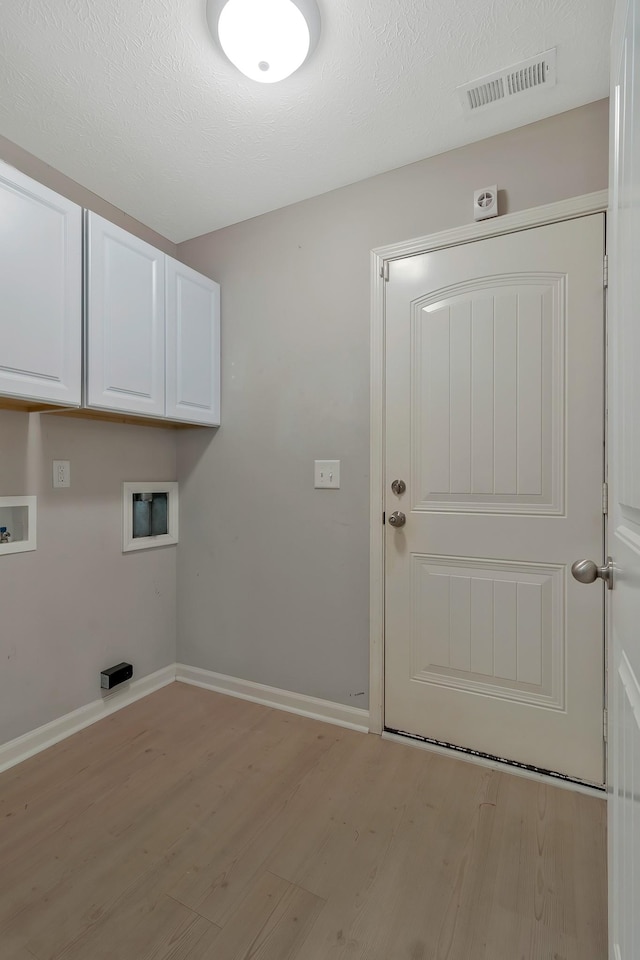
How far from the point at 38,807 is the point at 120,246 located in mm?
2103

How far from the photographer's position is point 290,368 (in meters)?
2.26

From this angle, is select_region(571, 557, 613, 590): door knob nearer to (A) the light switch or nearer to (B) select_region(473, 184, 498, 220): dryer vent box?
(A) the light switch

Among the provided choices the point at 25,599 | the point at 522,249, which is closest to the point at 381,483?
the point at 522,249

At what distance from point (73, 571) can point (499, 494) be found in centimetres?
185

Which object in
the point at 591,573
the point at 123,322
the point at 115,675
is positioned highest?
the point at 123,322

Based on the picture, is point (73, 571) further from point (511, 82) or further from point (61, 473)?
point (511, 82)

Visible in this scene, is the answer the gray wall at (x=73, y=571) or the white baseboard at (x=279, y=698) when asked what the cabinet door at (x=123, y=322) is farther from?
the white baseboard at (x=279, y=698)

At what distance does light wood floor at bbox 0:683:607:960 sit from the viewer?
117 centimetres

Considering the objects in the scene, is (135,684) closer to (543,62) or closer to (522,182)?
(522,182)

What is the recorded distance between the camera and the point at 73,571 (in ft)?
6.87

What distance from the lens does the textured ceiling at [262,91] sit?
1354 millimetres

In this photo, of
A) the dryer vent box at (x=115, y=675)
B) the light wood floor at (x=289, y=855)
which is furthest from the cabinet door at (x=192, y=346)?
the light wood floor at (x=289, y=855)

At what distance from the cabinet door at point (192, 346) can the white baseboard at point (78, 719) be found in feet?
4.47

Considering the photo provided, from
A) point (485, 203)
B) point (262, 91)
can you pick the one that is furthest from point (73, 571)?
point (485, 203)
